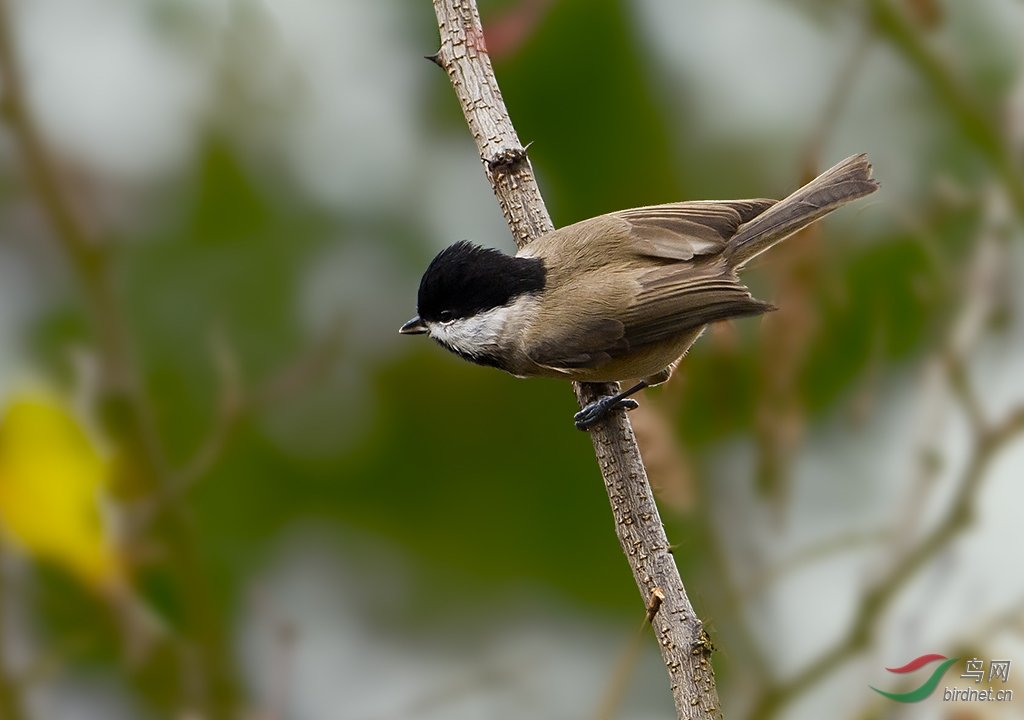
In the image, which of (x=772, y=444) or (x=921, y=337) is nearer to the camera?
(x=772, y=444)

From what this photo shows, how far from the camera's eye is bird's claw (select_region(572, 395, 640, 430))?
4.19 feet

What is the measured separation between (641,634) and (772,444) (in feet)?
3.62

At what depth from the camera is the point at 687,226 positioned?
143 centimetres

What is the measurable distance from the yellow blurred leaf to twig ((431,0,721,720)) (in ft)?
Result: 3.65

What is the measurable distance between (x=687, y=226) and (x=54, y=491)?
1.39 metres

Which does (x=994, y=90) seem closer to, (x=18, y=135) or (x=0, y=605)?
(x=18, y=135)

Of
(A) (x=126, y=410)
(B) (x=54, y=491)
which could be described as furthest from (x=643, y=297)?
(B) (x=54, y=491)

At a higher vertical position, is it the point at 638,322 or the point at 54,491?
the point at 54,491

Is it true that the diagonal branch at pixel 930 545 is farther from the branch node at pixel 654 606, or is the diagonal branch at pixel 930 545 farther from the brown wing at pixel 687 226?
the branch node at pixel 654 606

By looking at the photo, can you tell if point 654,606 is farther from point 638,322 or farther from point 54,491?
point 54,491

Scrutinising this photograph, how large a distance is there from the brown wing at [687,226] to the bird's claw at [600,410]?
232 mm

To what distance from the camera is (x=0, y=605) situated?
2.04 metres

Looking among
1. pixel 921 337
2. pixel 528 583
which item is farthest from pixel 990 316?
pixel 528 583
